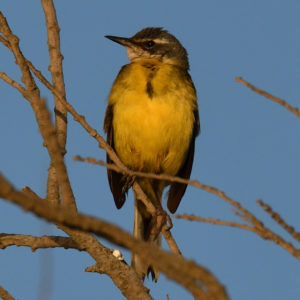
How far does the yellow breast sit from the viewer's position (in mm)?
6266

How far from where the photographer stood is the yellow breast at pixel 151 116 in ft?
20.6

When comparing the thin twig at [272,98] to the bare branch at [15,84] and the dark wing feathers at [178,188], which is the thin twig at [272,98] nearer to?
the bare branch at [15,84]

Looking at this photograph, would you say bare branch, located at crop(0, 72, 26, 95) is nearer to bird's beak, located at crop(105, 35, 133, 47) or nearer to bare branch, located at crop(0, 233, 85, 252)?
bare branch, located at crop(0, 233, 85, 252)

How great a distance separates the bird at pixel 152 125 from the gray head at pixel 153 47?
0.11 ft

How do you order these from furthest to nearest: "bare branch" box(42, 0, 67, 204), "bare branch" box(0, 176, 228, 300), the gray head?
the gray head < "bare branch" box(42, 0, 67, 204) < "bare branch" box(0, 176, 228, 300)

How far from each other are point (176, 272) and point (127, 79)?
4.90 m

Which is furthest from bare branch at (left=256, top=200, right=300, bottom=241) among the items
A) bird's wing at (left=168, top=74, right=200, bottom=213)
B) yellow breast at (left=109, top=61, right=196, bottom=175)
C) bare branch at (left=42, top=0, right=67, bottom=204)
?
bird's wing at (left=168, top=74, right=200, bottom=213)

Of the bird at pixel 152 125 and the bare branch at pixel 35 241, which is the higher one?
the bird at pixel 152 125

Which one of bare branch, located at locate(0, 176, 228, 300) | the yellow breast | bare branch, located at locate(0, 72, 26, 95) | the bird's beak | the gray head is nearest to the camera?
bare branch, located at locate(0, 176, 228, 300)

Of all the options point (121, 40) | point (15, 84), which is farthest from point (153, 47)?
point (15, 84)

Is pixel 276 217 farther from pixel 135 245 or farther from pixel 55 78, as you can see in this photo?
pixel 55 78

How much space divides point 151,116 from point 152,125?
98 millimetres

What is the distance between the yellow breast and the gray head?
69cm

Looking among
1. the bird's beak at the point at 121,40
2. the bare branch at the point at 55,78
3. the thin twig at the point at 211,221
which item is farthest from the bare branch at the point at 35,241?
the bird's beak at the point at 121,40
